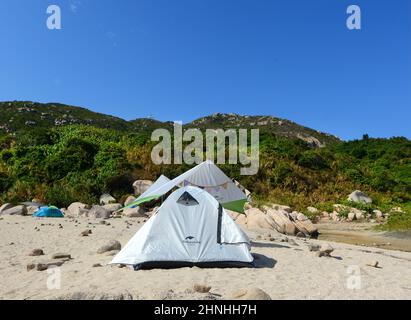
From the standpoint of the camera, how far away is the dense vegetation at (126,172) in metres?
27.1

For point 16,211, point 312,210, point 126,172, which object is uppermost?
point 126,172

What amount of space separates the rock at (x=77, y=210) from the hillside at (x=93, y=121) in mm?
25321

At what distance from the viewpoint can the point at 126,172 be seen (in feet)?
93.8

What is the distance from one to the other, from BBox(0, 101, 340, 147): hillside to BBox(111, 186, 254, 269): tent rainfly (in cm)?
3922

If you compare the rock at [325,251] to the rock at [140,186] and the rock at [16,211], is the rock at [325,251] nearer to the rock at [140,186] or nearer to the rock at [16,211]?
the rock at [16,211]

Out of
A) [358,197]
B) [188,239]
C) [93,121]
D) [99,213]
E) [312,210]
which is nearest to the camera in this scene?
[188,239]

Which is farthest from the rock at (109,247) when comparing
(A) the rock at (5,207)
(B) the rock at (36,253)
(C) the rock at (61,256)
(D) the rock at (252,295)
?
(A) the rock at (5,207)

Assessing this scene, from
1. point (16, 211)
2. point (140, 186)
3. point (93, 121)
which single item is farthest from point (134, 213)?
point (93, 121)

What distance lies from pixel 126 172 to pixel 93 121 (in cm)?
3928

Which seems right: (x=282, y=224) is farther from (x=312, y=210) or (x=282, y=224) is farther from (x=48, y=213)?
(x=48, y=213)

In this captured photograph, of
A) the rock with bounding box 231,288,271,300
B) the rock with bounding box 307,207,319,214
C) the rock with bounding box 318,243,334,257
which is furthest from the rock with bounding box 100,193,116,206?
the rock with bounding box 231,288,271,300

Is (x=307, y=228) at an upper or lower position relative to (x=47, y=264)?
lower
